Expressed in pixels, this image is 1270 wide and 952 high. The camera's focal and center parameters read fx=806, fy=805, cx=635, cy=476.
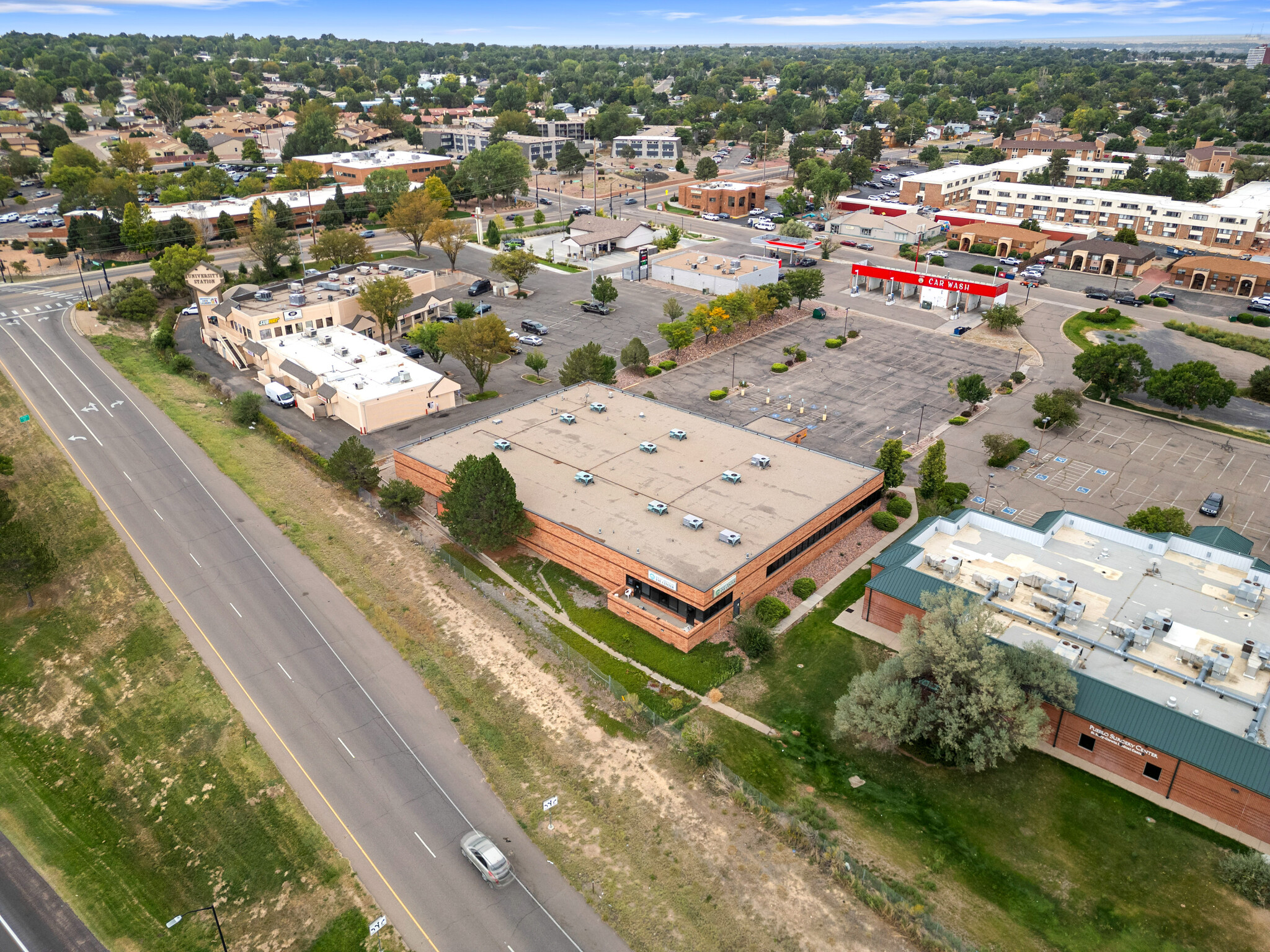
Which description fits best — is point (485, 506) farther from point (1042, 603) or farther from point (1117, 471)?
point (1117, 471)

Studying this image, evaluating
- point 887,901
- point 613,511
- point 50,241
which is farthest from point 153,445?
point 50,241

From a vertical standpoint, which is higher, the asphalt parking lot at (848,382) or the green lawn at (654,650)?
the asphalt parking lot at (848,382)

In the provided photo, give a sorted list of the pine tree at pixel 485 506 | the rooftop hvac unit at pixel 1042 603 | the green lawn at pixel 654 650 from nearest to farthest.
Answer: the rooftop hvac unit at pixel 1042 603 < the green lawn at pixel 654 650 < the pine tree at pixel 485 506

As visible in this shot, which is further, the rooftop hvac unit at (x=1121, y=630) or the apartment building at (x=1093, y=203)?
the apartment building at (x=1093, y=203)

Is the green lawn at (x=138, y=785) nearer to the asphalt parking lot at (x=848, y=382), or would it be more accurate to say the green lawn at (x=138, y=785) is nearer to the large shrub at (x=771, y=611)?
the large shrub at (x=771, y=611)

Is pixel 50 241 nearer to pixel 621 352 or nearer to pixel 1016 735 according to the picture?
pixel 621 352

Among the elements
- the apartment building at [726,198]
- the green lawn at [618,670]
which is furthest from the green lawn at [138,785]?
the apartment building at [726,198]
